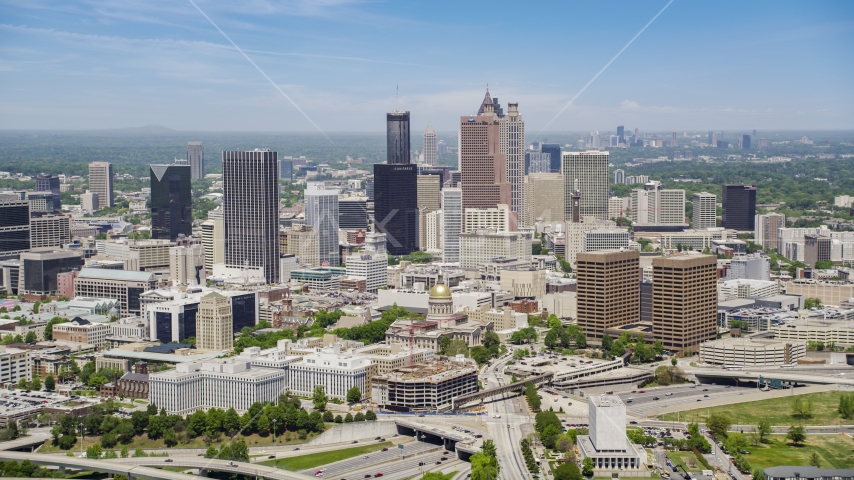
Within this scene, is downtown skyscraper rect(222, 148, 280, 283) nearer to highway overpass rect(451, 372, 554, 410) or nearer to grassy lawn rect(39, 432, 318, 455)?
highway overpass rect(451, 372, 554, 410)

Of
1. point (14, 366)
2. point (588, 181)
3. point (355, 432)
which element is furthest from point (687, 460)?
point (588, 181)

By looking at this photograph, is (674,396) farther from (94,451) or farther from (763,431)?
(94,451)

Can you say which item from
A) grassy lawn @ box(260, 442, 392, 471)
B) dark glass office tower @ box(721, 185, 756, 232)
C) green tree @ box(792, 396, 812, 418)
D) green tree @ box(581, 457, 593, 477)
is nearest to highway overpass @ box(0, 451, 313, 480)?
grassy lawn @ box(260, 442, 392, 471)

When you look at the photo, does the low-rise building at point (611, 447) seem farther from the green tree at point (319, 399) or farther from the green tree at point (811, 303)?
the green tree at point (811, 303)

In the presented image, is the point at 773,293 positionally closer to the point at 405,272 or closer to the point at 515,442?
the point at 405,272

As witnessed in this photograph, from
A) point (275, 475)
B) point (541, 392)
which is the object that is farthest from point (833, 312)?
point (275, 475)

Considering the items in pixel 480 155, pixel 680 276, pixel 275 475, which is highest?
pixel 480 155
